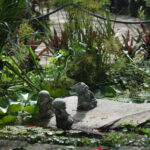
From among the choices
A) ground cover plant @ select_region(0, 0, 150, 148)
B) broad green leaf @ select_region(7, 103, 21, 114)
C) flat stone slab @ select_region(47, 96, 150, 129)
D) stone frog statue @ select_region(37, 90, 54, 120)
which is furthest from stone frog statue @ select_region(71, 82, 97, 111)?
broad green leaf @ select_region(7, 103, 21, 114)

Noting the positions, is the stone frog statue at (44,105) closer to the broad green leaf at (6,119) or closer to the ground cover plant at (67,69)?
the ground cover plant at (67,69)

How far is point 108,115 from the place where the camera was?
479cm

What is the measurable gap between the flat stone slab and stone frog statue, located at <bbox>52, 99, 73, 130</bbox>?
0.25 feet

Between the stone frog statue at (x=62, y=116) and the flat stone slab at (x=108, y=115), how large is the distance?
8cm

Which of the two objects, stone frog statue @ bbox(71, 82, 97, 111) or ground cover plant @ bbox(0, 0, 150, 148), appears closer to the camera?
stone frog statue @ bbox(71, 82, 97, 111)

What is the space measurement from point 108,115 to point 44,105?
578 millimetres

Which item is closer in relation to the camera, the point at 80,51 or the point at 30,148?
the point at 30,148

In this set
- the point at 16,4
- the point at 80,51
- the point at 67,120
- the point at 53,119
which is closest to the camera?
the point at 67,120

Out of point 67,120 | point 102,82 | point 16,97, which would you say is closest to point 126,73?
point 102,82

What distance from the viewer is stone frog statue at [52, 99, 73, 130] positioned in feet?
14.9

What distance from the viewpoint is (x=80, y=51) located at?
6090 millimetres

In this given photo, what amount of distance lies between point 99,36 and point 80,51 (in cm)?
44

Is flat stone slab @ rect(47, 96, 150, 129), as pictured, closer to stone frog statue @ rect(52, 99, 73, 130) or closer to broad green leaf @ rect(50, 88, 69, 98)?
stone frog statue @ rect(52, 99, 73, 130)

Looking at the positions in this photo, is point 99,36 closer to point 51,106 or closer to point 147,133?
point 51,106
